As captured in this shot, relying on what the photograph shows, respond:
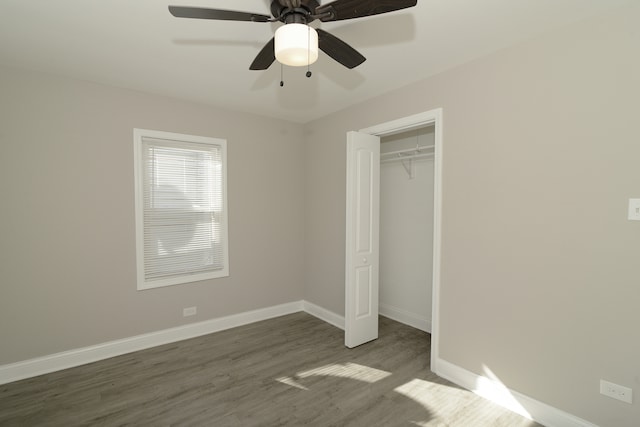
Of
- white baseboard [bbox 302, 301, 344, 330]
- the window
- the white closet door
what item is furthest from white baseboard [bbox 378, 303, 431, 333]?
the window

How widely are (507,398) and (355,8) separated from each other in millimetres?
2837

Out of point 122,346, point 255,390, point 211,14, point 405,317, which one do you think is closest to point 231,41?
point 211,14

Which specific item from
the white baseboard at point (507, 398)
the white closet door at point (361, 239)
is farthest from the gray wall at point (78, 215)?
the white baseboard at point (507, 398)

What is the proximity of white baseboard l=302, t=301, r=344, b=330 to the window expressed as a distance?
1305mm

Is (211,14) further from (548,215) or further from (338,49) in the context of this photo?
(548,215)

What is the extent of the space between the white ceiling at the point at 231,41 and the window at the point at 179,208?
657 mm

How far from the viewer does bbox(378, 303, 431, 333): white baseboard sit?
377 cm

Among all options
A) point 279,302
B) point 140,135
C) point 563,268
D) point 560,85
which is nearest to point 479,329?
point 563,268

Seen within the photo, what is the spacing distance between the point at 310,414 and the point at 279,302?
2097 mm

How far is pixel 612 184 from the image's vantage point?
186 centimetres

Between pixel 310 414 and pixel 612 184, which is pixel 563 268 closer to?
pixel 612 184

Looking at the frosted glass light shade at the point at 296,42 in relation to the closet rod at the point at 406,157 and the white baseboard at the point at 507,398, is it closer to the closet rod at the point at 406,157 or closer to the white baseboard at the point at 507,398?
the closet rod at the point at 406,157

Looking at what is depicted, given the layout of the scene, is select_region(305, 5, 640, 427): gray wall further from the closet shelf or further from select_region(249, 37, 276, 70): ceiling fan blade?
select_region(249, 37, 276, 70): ceiling fan blade

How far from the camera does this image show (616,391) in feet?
6.09
